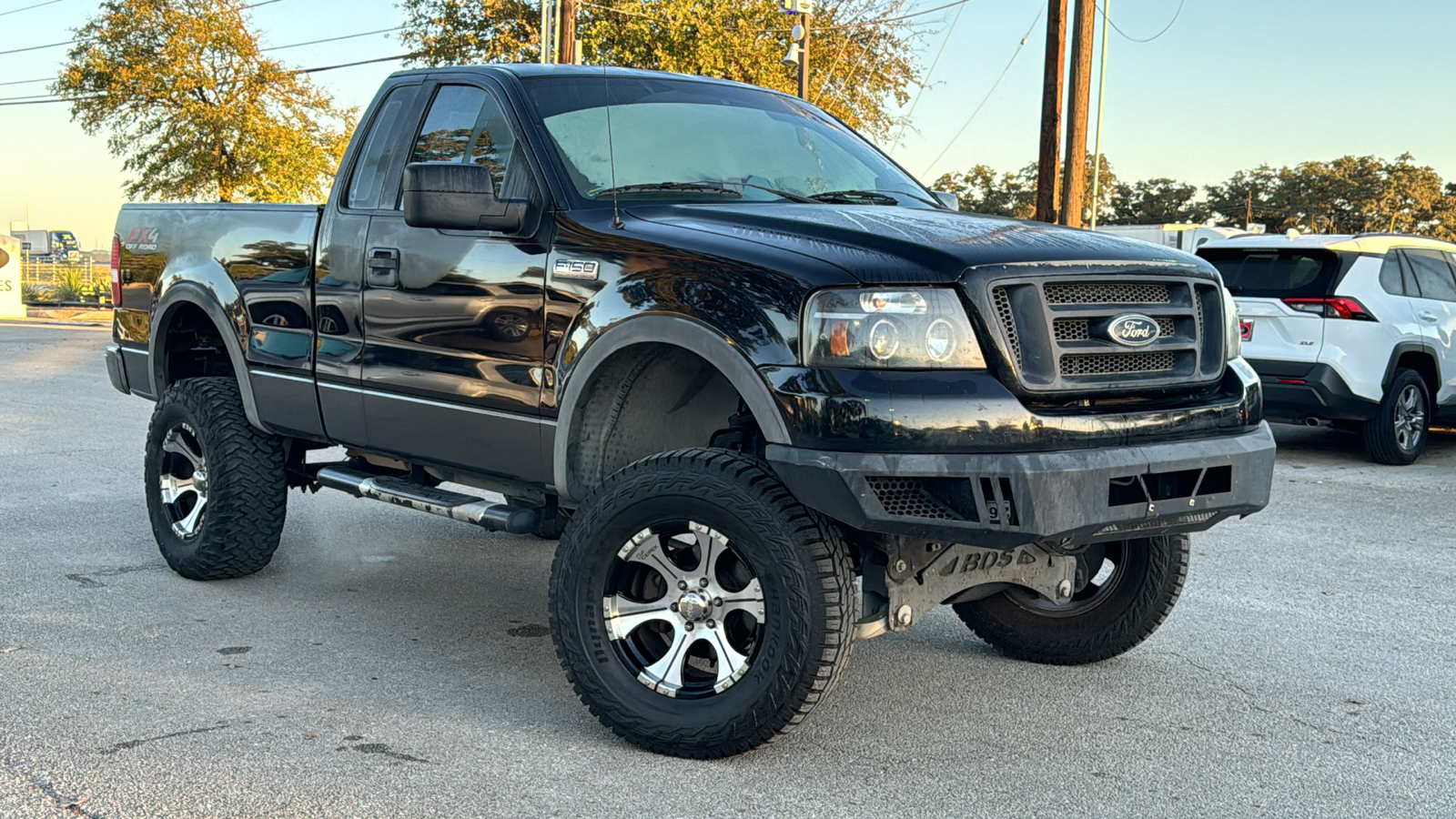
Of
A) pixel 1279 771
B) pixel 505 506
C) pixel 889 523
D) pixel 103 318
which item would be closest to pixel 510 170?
pixel 505 506

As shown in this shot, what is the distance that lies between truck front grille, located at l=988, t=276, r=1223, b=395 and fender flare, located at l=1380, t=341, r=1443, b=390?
24.0ft

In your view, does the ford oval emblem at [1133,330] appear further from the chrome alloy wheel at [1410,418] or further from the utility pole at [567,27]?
the utility pole at [567,27]

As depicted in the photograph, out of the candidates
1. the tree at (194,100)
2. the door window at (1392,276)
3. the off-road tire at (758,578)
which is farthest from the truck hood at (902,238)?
the tree at (194,100)

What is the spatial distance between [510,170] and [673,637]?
1.79 m

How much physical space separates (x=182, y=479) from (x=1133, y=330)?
14.1ft

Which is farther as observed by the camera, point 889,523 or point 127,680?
point 127,680

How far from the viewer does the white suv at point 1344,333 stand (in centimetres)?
1054

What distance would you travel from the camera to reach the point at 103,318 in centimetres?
3584

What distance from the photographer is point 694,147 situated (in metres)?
4.98

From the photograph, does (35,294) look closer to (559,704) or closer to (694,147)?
(694,147)

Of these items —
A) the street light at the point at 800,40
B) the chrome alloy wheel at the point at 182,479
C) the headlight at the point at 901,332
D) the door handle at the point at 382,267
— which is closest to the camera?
the headlight at the point at 901,332

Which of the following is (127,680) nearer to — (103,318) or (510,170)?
(510,170)

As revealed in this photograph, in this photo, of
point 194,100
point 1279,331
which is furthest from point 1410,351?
point 194,100

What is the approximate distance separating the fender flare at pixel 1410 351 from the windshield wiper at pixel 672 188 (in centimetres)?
763
